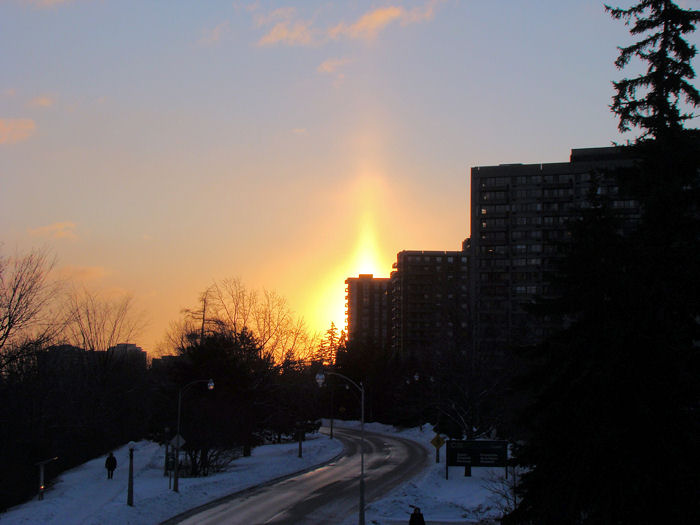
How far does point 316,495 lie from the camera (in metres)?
40.7

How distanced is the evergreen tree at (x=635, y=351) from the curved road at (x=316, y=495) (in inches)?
737

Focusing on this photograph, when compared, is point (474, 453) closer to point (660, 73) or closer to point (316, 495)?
point (316, 495)

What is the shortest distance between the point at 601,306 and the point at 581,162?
9503 centimetres

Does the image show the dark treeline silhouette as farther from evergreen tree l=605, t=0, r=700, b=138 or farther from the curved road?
evergreen tree l=605, t=0, r=700, b=138

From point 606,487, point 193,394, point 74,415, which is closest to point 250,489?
point 193,394

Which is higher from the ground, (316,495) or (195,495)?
(195,495)

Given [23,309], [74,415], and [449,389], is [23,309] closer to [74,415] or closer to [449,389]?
[74,415]

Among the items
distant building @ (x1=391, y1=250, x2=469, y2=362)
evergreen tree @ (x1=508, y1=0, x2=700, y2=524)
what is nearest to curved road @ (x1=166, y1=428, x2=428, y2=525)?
evergreen tree @ (x1=508, y1=0, x2=700, y2=524)

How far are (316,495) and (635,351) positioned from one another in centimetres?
2873

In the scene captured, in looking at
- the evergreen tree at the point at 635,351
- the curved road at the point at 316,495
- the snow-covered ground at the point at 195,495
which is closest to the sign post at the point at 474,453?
the snow-covered ground at the point at 195,495

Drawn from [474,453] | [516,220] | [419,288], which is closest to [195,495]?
[474,453]

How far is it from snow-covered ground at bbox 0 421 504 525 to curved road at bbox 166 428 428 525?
1292 millimetres

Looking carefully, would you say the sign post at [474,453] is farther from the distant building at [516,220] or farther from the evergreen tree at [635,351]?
the distant building at [516,220]

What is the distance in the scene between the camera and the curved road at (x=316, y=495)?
33188mm
